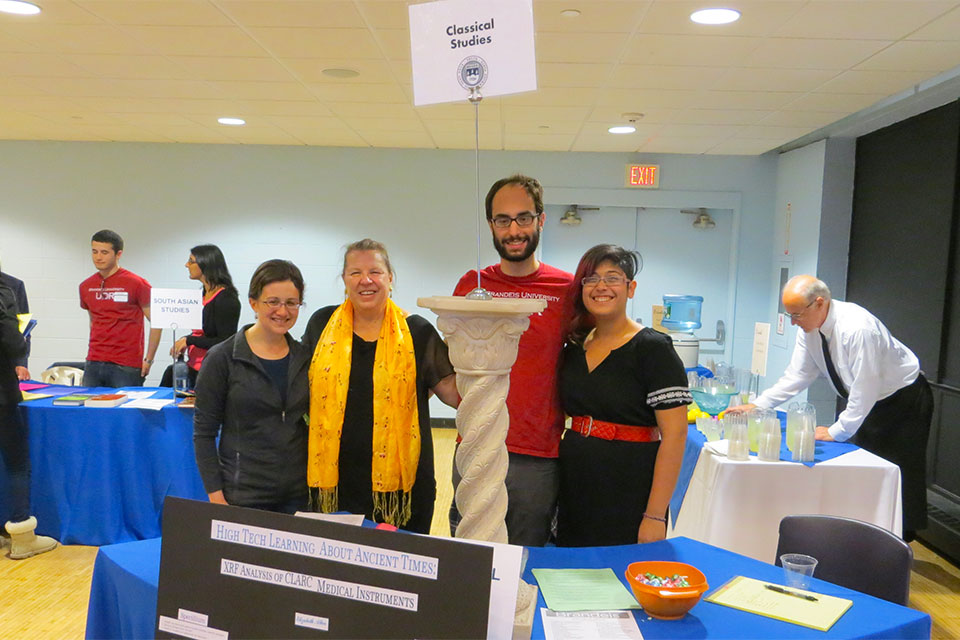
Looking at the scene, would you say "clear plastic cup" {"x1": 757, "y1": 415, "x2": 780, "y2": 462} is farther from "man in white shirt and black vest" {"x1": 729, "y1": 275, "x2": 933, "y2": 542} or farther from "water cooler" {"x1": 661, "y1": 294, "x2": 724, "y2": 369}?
"water cooler" {"x1": 661, "y1": 294, "x2": 724, "y2": 369}

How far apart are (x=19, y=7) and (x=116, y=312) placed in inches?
79.9

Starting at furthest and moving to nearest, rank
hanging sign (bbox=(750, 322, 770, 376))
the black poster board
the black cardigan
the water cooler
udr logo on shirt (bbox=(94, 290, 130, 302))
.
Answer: the water cooler, udr logo on shirt (bbox=(94, 290, 130, 302)), hanging sign (bbox=(750, 322, 770, 376)), the black cardigan, the black poster board

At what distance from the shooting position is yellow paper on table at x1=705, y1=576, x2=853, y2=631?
4.68 feet

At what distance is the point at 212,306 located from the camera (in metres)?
4.11

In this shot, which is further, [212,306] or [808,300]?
[212,306]

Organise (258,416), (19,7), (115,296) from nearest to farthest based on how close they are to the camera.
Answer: (258,416)
(19,7)
(115,296)

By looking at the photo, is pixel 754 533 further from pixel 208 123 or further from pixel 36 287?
pixel 36 287

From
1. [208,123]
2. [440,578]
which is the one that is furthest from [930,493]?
[208,123]

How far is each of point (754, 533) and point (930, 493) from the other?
7.42 ft

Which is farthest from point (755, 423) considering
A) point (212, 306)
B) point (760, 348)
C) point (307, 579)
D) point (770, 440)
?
point (212, 306)

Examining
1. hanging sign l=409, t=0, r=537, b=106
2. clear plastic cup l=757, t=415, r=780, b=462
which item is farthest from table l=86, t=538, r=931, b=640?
clear plastic cup l=757, t=415, r=780, b=462

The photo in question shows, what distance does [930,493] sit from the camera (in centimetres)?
437

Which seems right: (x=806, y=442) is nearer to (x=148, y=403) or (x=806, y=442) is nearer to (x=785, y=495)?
(x=785, y=495)

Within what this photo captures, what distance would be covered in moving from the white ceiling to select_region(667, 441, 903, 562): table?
1.87 meters
